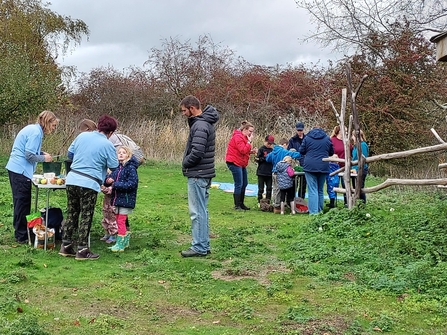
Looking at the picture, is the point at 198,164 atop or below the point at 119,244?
atop

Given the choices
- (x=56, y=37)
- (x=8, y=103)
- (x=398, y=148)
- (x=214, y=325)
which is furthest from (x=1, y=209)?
(x=56, y=37)

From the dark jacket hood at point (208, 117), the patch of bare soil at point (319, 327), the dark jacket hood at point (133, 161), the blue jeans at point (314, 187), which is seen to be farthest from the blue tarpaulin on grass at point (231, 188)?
the patch of bare soil at point (319, 327)

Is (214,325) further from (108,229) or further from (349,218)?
(349,218)

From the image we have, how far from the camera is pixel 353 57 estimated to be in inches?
854

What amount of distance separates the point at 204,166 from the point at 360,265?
213cm

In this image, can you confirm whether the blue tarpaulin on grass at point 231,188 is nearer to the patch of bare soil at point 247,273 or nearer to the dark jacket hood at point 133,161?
the dark jacket hood at point 133,161

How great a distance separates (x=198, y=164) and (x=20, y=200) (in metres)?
2.40

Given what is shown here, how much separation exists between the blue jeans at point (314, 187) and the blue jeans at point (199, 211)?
3642 mm

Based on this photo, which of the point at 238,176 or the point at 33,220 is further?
the point at 238,176

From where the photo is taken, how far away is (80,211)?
686 centimetres

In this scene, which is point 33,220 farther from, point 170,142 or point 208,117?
point 170,142

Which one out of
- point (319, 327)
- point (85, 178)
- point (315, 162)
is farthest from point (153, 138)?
point (319, 327)

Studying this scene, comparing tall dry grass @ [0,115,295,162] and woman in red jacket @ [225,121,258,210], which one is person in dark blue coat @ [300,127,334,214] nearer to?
woman in red jacket @ [225,121,258,210]

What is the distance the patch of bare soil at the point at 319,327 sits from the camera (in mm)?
4293
